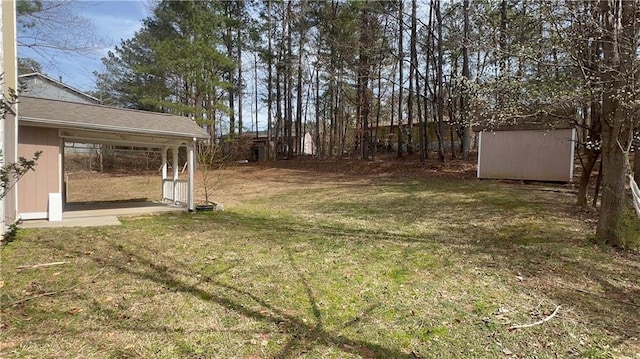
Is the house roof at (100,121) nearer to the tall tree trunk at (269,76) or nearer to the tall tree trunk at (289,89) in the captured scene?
the tall tree trunk at (289,89)

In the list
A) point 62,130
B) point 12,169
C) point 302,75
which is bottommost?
point 12,169

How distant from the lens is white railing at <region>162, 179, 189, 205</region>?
9.04m

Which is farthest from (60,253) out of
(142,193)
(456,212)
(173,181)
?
(142,193)

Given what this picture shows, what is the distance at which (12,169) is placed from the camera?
10.5ft

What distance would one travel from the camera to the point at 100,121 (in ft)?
23.8

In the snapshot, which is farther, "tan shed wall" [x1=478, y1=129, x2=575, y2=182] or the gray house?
"tan shed wall" [x1=478, y1=129, x2=575, y2=182]

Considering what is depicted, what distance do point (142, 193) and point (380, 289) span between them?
36.7 feet

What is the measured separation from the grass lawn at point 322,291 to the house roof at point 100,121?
198cm

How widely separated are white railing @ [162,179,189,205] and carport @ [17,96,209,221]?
1.01ft

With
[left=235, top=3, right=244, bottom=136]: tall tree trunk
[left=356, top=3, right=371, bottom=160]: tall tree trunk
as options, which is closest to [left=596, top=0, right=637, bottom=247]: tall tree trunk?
[left=356, top=3, right=371, bottom=160]: tall tree trunk

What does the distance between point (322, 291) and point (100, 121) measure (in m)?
6.30

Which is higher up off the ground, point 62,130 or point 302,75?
point 302,75

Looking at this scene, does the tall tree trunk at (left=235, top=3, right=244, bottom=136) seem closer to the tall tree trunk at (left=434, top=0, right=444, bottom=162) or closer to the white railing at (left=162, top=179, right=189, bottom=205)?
the tall tree trunk at (left=434, top=0, right=444, bottom=162)

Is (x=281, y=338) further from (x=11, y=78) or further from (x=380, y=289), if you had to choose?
(x=11, y=78)
